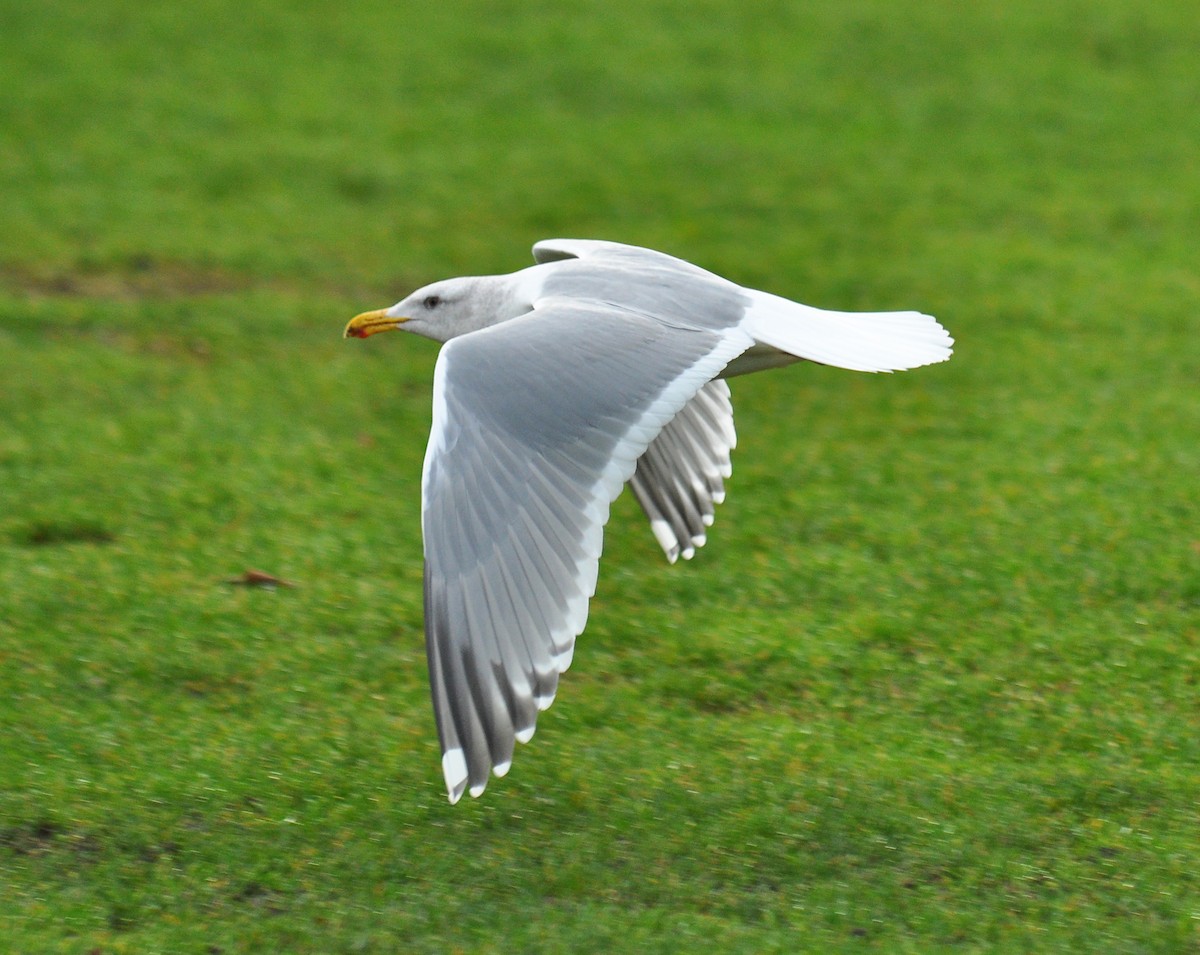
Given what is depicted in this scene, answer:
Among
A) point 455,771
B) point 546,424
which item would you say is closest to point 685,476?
point 546,424

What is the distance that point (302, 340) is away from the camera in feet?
27.1

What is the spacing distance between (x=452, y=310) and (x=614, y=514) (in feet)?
4.93

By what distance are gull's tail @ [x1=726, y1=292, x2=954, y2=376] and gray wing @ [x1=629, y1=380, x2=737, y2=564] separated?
0.59 m

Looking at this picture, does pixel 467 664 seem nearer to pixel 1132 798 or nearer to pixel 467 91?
pixel 1132 798

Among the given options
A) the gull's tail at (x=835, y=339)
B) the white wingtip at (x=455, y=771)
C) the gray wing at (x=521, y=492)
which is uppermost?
the gull's tail at (x=835, y=339)

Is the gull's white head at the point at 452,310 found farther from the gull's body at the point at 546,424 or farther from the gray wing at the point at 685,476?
the gray wing at the point at 685,476

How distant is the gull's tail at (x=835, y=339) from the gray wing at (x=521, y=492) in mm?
302

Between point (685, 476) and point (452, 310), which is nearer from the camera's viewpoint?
point (452, 310)

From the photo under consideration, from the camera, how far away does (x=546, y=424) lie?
3934mm

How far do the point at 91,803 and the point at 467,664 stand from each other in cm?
126

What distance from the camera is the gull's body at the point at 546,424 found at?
3.54 metres

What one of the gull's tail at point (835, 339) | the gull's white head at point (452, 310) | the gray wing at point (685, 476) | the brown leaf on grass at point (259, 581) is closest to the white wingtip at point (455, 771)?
the gull's tail at point (835, 339)

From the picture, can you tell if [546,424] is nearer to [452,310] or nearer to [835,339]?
[835,339]

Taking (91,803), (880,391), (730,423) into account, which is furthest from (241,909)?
(880,391)
